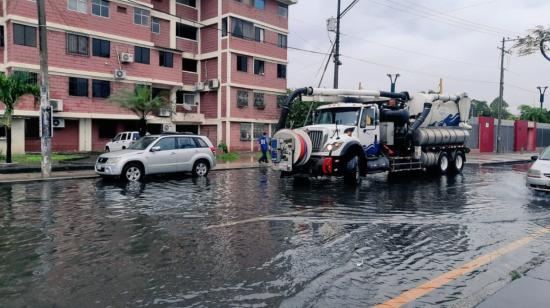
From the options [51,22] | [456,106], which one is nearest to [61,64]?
[51,22]

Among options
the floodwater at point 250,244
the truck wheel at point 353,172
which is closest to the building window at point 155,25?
the floodwater at point 250,244

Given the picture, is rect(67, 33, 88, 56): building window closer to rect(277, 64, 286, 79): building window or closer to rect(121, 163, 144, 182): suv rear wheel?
rect(277, 64, 286, 79): building window

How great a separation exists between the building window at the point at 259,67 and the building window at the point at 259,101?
190 cm

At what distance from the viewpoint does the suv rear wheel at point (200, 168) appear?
1773 centimetres

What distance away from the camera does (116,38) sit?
107 feet

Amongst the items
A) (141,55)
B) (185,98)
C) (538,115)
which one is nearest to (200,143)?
(141,55)

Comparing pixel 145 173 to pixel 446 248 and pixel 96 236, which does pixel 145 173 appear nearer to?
pixel 96 236

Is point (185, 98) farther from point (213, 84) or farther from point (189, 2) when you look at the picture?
point (189, 2)

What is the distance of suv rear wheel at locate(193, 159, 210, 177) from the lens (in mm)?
17727

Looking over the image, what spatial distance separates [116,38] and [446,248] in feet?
100

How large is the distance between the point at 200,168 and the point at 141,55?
19451 mm

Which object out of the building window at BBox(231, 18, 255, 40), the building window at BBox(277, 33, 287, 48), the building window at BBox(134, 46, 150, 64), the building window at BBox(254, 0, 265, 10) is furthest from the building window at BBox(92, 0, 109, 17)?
the building window at BBox(277, 33, 287, 48)

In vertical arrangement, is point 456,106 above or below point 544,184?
above

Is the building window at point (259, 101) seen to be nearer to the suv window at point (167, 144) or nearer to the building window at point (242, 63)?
the building window at point (242, 63)
